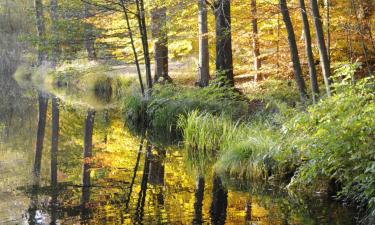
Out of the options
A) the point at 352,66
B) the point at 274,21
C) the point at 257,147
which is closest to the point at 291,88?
the point at 274,21

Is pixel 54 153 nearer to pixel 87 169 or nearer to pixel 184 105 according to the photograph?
pixel 87 169

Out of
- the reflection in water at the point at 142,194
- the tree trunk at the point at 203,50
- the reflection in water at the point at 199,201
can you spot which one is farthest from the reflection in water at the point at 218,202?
the tree trunk at the point at 203,50

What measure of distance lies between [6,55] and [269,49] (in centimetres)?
2309

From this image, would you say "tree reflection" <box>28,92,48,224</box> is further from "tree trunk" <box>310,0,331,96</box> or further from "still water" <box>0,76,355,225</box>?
"tree trunk" <box>310,0,331,96</box>

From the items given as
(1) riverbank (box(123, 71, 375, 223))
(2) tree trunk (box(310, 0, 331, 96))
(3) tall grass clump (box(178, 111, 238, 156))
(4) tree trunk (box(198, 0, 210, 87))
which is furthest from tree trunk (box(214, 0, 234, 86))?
(2) tree trunk (box(310, 0, 331, 96))

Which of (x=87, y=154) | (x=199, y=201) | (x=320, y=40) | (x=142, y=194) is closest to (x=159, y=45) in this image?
(x=87, y=154)

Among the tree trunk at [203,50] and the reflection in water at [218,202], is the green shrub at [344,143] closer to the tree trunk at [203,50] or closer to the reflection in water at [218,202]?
the reflection in water at [218,202]

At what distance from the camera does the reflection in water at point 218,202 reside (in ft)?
21.1

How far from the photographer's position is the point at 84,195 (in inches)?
304

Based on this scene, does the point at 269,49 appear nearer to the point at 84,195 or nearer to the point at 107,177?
the point at 107,177

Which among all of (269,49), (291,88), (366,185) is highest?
(269,49)

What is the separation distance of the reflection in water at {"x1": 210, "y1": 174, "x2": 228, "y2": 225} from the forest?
26 mm

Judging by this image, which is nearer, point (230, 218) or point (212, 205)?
point (230, 218)

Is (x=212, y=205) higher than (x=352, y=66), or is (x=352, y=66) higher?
(x=352, y=66)
